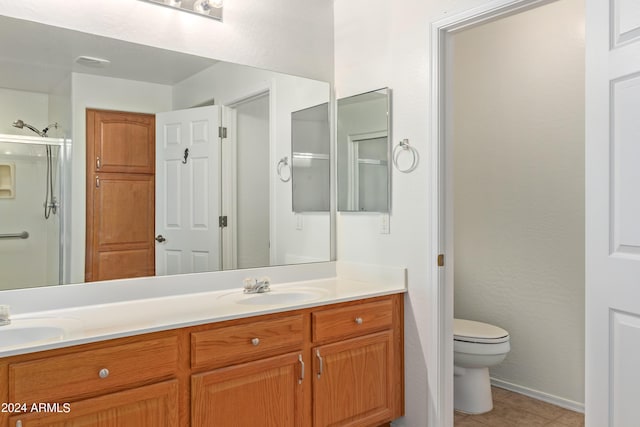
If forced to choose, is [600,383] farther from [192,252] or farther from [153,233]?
[153,233]

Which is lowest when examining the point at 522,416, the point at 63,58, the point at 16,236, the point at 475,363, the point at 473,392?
the point at 522,416

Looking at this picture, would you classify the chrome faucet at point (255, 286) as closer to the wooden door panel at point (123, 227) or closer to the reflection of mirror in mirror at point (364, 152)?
the wooden door panel at point (123, 227)

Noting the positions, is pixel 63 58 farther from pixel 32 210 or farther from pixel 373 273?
pixel 373 273

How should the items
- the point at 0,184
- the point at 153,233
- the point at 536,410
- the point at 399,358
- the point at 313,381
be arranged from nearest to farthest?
the point at 0,184 < the point at 313,381 < the point at 153,233 < the point at 399,358 < the point at 536,410

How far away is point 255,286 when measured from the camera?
2232 mm

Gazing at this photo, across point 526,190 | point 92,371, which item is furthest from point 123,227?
point 526,190

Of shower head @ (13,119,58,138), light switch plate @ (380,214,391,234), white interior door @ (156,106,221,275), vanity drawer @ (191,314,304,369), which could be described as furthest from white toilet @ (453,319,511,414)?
shower head @ (13,119,58,138)

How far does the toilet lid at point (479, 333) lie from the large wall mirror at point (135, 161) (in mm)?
1028

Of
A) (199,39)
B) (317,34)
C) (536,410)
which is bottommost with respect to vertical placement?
(536,410)

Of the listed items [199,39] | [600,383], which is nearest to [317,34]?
[199,39]

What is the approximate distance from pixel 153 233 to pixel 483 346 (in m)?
1.86

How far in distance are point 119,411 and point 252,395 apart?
0.49 meters

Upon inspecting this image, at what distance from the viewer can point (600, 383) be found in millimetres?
1621

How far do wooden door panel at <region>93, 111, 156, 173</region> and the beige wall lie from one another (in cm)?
192
